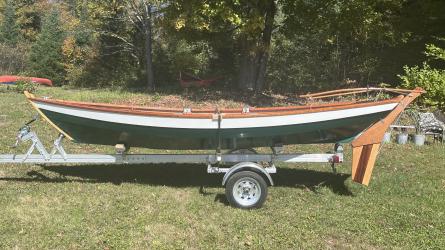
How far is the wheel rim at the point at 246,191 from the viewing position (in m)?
6.49

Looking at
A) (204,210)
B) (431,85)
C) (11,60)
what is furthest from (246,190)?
(11,60)

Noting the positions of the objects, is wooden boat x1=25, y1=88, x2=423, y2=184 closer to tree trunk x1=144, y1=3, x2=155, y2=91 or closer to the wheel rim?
the wheel rim

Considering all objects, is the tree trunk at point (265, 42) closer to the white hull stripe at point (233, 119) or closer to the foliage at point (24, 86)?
the foliage at point (24, 86)

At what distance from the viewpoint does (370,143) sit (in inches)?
264

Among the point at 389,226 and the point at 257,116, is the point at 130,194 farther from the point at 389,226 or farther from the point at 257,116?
the point at 389,226

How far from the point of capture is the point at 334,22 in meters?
17.9

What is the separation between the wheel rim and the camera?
6.49m

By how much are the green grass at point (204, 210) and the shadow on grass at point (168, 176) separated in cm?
2

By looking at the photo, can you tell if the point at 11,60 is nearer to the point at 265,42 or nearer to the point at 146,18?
the point at 146,18

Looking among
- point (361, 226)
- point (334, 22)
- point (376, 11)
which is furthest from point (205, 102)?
point (361, 226)

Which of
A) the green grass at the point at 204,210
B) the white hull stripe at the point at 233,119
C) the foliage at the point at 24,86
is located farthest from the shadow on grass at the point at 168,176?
the foliage at the point at 24,86

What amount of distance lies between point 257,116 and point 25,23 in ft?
130

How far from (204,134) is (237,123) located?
49 cm

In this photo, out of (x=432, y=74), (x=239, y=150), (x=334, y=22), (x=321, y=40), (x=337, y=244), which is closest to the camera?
(x=337, y=244)
